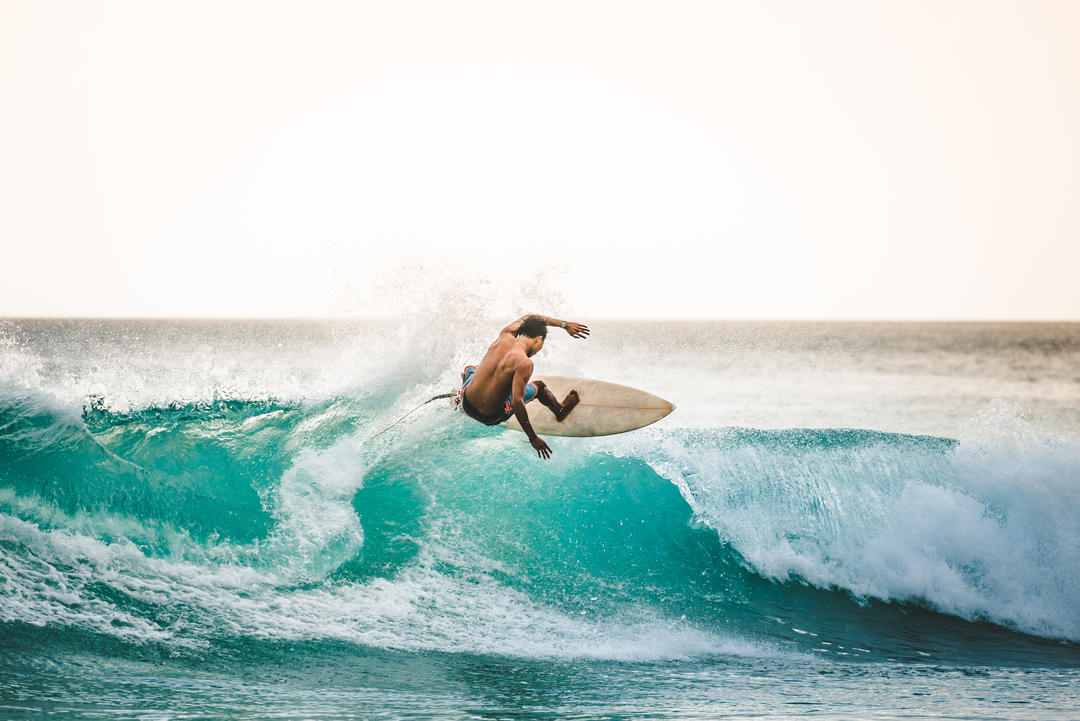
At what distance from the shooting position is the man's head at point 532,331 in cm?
562

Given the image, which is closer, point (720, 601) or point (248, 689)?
point (248, 689)

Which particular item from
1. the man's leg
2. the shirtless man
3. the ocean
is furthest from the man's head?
the ocean

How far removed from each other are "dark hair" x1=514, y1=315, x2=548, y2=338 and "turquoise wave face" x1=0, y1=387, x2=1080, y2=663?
2.16 metres

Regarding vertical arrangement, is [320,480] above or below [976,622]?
above

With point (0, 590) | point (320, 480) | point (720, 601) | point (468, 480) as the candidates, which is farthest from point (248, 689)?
point (720, 601)

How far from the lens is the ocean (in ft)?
15.6

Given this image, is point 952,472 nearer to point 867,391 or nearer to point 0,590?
point 0,590

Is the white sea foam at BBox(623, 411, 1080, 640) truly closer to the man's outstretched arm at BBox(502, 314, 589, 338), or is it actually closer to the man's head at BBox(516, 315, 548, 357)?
the man's outstretched arm at BBox(502, 314, 589, 338)

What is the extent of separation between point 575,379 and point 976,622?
419 cm

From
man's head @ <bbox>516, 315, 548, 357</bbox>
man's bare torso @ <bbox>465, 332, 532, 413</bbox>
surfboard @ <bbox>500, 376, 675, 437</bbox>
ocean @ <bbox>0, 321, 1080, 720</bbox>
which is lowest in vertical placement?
ocean @ <bbox>0, 321, 1080, 720</bbox>

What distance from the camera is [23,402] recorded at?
7473 millimetres

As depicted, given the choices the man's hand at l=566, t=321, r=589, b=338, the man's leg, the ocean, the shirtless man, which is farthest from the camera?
the man's leg

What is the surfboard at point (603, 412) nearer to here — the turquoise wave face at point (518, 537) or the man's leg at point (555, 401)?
the turquoise wave face at point (518, 537)

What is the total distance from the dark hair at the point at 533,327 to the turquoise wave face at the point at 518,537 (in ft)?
7.08
